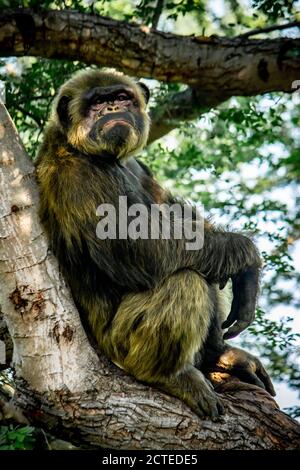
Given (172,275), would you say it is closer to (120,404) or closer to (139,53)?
(120,404)

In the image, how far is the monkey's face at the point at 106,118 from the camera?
530 cm

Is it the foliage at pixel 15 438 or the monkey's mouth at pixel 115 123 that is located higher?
the monkey's mouth at pixel 115 123

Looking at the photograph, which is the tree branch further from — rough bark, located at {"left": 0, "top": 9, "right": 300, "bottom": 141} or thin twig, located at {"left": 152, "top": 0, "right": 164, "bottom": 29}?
thin twig, located at {"left": 152, "top": 0, "right": 164, "bottom": 29}

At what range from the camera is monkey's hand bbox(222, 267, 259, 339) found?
527 centimetres

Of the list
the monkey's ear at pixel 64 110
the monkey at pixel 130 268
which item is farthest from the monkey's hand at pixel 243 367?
the monkey's ear at pixel 64 110

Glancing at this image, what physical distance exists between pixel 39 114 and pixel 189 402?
3.79 meters

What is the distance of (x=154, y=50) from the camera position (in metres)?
6.68

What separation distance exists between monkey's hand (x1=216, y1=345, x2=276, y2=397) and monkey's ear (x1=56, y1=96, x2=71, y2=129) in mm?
2362

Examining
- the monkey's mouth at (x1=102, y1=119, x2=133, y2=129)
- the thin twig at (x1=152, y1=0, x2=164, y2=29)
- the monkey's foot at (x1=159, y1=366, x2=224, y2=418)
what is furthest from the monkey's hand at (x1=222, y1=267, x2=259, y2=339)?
the thin twig at (x1=152, y1=0, x2=164, y2=29)

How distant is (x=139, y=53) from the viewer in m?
6.67

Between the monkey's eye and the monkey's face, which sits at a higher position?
the monkey's eye

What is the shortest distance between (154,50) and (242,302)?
2.87 meters

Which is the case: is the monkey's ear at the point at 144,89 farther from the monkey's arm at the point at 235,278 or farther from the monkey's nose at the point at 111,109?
the monkey's arm at the point at 235,278
